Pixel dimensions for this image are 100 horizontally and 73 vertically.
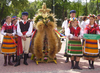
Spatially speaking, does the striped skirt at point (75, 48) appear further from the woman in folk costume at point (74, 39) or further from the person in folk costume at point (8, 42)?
the person in folk costume at point (8, 42)

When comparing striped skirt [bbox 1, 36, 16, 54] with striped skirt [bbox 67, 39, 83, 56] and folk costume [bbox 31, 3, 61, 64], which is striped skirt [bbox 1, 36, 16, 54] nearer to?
folk costume [bbox 31, 3, 61, 64]

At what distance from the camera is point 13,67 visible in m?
4.79

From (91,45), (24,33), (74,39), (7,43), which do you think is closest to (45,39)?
(24,33)

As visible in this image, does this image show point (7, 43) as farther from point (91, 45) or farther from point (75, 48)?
point (91, 45)

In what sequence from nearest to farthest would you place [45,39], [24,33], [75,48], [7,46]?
[75,48] → [7,46] → [24,33] → [45,39]

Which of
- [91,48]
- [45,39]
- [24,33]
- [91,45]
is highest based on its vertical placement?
[24,33]

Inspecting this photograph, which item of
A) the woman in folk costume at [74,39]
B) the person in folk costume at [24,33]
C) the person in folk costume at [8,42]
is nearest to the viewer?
the woman in folk costume at [74,39]

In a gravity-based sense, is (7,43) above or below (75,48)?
above

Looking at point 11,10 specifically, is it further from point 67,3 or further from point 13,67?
point 13,67

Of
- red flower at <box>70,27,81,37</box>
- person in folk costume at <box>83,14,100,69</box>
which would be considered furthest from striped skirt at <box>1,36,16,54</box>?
person in folk costume at <box>83,14,100,69</box>

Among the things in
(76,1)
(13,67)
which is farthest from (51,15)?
(76,1)

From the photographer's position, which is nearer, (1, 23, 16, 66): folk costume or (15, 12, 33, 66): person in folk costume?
(1, 23, 16, 66): folk costume

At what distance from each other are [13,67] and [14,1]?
886 inches

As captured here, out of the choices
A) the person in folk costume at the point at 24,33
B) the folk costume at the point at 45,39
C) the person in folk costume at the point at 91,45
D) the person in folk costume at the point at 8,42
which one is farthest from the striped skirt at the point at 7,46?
the person in folk costume at the point at 91,45
